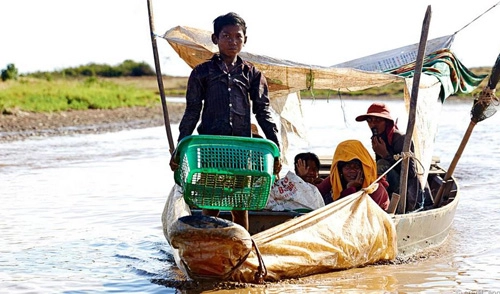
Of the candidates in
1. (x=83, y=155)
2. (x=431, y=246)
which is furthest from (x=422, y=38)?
(x=83, y=155)

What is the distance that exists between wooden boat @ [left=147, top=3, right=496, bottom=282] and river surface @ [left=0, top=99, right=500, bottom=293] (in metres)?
0.15

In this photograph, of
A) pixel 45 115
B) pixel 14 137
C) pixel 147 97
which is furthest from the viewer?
pixel 147 97

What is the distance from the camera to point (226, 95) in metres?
4.61

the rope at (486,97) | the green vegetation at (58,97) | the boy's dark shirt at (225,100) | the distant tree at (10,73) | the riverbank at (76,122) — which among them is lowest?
the riverbank at (76,122)

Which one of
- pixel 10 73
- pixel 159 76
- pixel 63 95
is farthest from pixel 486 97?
pixel 10 73

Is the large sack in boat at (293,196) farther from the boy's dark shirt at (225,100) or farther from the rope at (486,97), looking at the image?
the rope at (486,97)

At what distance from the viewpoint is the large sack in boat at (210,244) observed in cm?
445

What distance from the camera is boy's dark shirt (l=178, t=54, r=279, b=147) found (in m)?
4.60

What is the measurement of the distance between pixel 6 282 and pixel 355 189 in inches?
101

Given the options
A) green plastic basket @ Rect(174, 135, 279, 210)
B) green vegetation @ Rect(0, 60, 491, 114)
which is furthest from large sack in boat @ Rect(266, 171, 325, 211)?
green vegetation @ Rect(0, 60, 491, 114)

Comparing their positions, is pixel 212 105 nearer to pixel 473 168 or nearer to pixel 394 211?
pixel 394 211

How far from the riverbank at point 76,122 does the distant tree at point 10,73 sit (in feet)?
14.6

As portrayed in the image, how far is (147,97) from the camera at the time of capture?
3130 centimetres

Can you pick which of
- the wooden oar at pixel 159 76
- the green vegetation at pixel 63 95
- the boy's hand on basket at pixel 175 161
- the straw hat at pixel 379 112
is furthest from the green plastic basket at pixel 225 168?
the green vegetation at pixel 63 95
